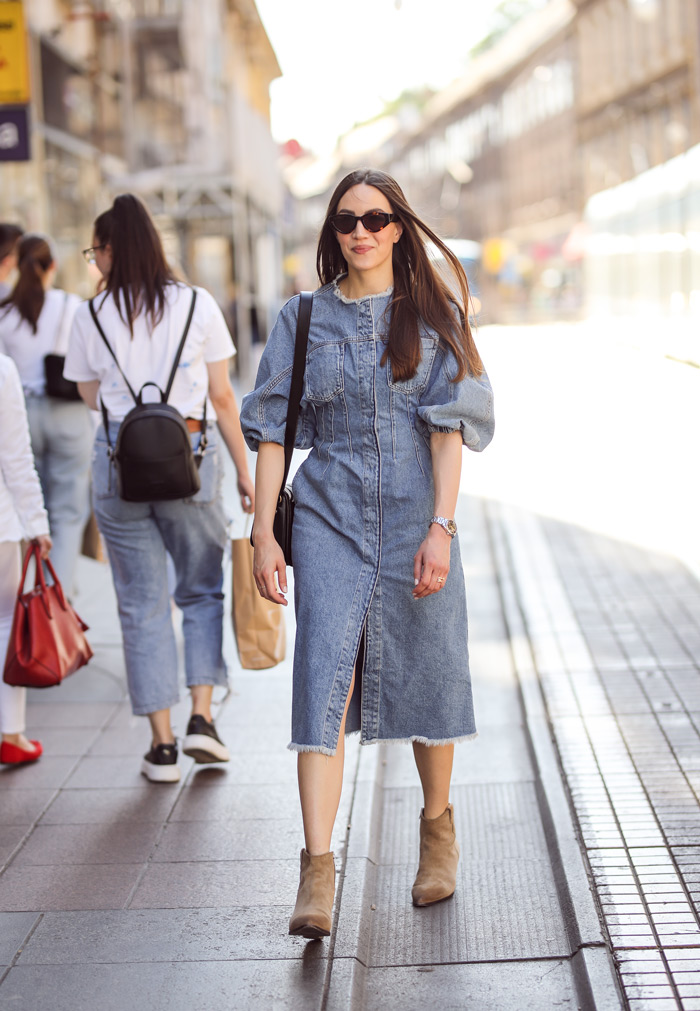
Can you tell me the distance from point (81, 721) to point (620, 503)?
256 inches

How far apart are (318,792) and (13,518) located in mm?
1865

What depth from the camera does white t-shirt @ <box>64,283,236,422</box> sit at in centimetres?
470

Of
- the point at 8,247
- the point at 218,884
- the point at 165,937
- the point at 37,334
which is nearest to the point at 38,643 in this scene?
the point at 218,884

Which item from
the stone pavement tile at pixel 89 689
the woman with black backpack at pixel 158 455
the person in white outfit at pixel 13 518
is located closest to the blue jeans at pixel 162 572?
the woman with black backpack at pixel 158 455

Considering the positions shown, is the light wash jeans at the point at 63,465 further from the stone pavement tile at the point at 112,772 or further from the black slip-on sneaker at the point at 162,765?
the black slip-on sneaker at the point at 162,765

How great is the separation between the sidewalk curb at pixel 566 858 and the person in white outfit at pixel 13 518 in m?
1.83

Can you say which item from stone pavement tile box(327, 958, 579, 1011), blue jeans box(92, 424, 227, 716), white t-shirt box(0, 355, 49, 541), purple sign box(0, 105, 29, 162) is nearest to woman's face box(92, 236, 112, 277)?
white t-shirt box(0, 355, 49, 541)

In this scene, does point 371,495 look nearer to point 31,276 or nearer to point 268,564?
point 268,564

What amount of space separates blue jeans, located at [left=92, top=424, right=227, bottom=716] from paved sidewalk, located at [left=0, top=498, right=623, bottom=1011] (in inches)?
14.6

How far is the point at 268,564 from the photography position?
3.54 meters

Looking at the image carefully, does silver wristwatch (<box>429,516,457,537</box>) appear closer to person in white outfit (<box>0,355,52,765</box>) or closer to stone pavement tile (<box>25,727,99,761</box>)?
person in white outfit (<box>0,355,52,765</box>)

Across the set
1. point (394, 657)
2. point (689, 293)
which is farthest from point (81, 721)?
point (689, 293)

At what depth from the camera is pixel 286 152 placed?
38844 mm

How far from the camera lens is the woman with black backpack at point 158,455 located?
461 centimetres
